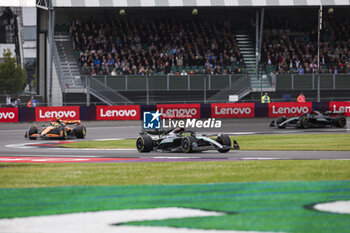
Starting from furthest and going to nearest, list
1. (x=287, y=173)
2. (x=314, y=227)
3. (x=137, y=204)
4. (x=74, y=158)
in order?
1. (x=74, y=158)
2. (x=287, y=173)
3. (x=137, y=204)
4. (x=314, y=227)

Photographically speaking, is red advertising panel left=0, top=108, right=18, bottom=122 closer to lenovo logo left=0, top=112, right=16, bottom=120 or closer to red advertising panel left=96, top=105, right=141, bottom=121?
lenovo logo left=0, top=112, right=16, bottom=120

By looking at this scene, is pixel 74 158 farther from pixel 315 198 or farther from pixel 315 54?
pixel 315 54

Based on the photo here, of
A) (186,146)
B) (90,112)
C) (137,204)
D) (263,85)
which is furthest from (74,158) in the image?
(263,85)

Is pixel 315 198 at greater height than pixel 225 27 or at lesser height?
lesser

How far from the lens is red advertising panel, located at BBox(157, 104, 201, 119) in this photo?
3438cm

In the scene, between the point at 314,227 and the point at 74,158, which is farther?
the point at 74,158

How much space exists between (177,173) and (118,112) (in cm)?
2406

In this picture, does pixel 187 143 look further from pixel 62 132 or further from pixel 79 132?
pixel 79 132

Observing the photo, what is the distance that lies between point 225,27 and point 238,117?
38.2 ft

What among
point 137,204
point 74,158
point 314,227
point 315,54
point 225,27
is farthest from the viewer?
point 225,27

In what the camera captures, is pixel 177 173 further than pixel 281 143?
No

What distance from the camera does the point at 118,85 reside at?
118 feet

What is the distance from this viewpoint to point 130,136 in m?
26.2

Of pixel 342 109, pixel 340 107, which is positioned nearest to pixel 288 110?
pixel 340 107
